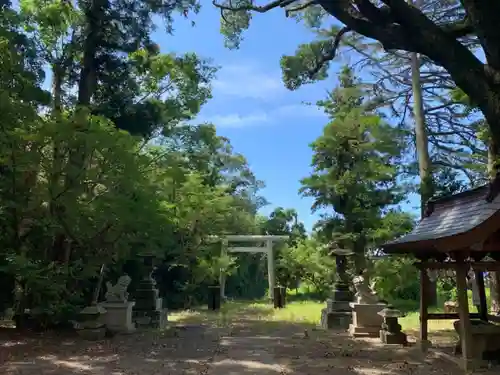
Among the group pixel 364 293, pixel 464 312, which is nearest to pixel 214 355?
pixel 464 312

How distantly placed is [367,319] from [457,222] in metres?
4.14

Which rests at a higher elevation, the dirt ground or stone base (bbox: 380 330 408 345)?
stone base (bbox: 380 330 408 345)

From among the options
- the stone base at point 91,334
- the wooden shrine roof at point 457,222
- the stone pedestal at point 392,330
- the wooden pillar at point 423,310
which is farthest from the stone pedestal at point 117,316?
the wooden pillar at point 423,310

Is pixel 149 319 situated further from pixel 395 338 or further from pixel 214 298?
pixel 214 298

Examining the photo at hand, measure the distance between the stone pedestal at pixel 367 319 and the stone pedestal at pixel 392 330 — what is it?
102 centimetres

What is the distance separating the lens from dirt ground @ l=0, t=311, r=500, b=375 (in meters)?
5.95

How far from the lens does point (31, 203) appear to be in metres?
8.98

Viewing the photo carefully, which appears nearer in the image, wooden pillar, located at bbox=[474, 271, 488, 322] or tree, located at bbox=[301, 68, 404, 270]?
wooden pillar, located at bbox=[474, 271, 488, 322]

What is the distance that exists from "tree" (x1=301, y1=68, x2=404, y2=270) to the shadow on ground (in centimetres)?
290

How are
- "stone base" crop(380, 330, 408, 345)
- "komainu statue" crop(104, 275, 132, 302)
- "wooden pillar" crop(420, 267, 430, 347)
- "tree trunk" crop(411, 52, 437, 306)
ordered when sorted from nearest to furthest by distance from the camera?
"wooden pillar" crop(420, 267, 430, 347), "stone base" crop(380, 330, 408, 345), "komainu statue" crop(104, 275, 132, 302), "tree trunk" crop(411, 52, 437, 306)

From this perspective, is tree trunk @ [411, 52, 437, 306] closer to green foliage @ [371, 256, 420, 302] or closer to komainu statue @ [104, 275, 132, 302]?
green foliage @ [371, 256, 420, 302]

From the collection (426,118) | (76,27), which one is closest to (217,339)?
(76,27)

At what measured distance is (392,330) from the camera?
812 cm

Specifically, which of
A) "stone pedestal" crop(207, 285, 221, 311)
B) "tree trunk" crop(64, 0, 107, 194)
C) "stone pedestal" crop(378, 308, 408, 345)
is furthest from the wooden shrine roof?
"stone pedestal" crop(207, 285, 221, 311)
